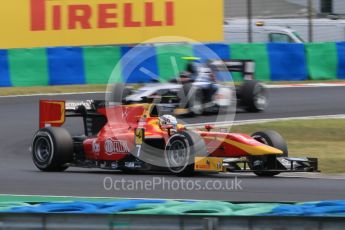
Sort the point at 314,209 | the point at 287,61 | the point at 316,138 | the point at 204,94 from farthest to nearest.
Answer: the point at 287,61
the point at 204,94
the point at 316,138
the point at 314,209

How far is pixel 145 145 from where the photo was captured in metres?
11.3

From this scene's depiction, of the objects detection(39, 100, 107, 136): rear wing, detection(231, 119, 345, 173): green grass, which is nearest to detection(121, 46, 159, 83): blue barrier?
detection(231, 119, 345, 173): green grass

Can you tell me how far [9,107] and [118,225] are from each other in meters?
12.8

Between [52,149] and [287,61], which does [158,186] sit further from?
[287,61]

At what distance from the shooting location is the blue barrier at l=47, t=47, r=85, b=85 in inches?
837

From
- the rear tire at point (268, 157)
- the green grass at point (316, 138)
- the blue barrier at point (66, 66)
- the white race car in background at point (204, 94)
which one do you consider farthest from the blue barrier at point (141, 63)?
the rear tire at point (268, 157)

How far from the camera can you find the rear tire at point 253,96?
18375 millimetres

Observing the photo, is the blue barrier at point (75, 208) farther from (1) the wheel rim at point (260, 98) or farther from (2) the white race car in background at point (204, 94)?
(1) the wheel rim at point (260, 98)

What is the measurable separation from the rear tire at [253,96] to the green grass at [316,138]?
176 cm

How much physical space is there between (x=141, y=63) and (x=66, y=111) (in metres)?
9.81

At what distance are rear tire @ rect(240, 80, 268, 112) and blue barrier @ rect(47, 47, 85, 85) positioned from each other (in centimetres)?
466

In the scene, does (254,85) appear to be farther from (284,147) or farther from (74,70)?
(284,147)

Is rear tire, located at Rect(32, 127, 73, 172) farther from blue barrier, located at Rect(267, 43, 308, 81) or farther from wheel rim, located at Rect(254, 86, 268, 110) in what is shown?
blue barrier, located at Rect(267, 43, 308, 81)

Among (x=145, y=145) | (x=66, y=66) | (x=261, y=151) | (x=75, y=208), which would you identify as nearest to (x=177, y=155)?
(x=145, y=145)
